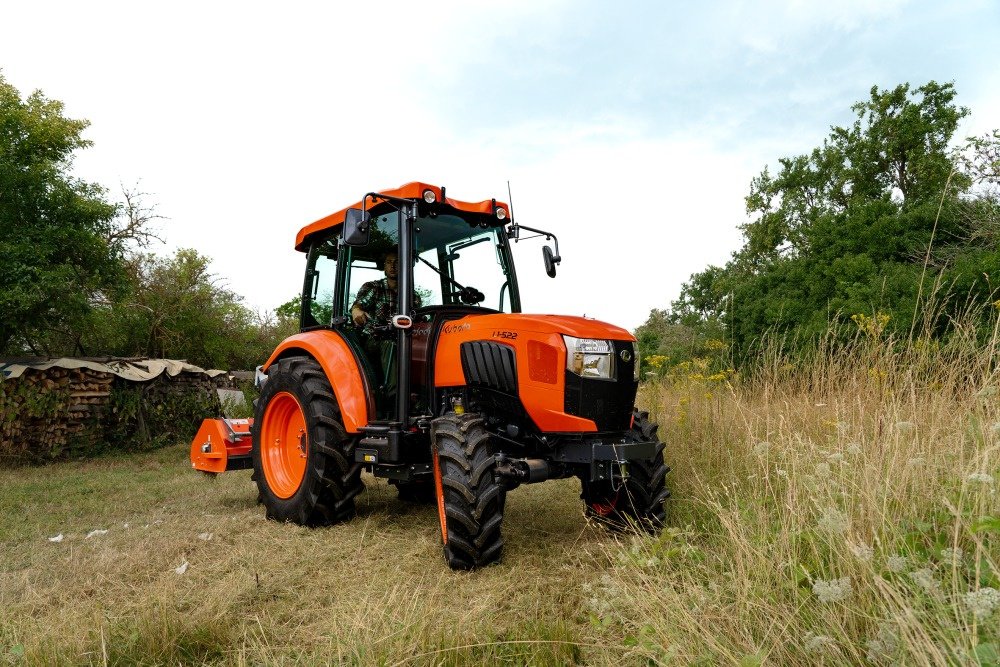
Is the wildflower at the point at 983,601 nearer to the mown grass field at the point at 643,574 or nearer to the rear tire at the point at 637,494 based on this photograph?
the mown grass field at the point at 643,574

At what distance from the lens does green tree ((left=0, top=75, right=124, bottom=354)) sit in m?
8.84

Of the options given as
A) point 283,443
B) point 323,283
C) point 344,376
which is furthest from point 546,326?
point 283,443

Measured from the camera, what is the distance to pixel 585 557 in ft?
12.9

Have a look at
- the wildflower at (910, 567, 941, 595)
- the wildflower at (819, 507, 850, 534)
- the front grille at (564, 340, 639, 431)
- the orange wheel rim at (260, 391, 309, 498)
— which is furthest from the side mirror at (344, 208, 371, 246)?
the wildflower at (910, 567, 941, 595)

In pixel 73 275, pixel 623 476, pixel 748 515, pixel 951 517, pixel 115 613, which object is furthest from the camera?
pixel 73 275

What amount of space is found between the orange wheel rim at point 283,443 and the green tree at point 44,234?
510 cm

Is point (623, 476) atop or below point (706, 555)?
atop

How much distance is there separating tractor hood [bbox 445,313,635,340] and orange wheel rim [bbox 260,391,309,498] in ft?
6.34

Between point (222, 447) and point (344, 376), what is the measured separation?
1951mm

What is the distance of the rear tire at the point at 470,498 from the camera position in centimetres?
360

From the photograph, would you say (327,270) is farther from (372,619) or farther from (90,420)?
(90,420)

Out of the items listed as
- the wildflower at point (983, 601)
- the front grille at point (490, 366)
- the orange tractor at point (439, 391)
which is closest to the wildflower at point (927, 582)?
the wildflower at point (983, 601)

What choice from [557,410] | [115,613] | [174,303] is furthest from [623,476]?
[174,303]

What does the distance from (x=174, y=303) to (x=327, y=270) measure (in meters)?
11.6
